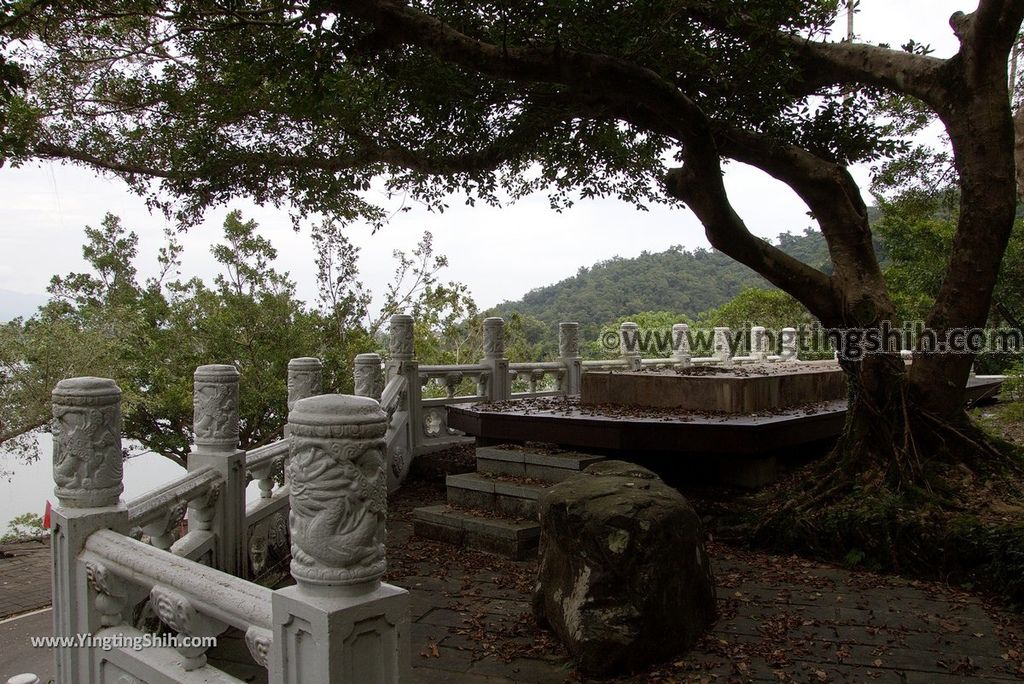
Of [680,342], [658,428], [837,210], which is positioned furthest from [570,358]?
[837,210]

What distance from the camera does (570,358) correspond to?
1243 cm

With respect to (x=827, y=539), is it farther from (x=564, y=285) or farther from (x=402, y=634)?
(x=564, y=285)

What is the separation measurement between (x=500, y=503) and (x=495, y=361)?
4.39m

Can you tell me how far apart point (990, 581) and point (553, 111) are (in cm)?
535

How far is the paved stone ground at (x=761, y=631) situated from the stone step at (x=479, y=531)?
127 millimetres

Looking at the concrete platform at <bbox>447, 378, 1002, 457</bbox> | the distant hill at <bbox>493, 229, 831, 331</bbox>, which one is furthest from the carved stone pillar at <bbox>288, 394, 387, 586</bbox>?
the distant hill at <bbox>493, 229, 831, 331</bbox>

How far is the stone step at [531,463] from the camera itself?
21.6 feet

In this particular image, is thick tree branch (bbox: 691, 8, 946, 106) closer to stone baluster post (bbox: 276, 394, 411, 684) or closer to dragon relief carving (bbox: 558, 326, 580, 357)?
stone baluster post (bbox: 276, 394, 411, 684)

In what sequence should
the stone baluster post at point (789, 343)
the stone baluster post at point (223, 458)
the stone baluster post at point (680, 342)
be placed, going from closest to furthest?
the stone baluster post at point (223, 458) → the stone baluster post at point (680, 342) → the stone baluster post at point (789, 343)

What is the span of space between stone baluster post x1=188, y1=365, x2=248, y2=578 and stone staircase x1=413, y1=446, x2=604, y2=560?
1.84 meters

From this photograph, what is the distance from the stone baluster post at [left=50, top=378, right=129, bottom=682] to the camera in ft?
11.2

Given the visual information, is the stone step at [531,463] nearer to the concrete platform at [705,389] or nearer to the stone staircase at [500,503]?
the stone staircase at [500,503]

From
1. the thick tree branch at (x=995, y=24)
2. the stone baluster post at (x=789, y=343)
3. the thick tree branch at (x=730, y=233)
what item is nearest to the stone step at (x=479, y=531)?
the thick tree branch at (x=730, y=233)

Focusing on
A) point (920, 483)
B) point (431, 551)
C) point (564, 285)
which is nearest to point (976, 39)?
point (920, 483)
